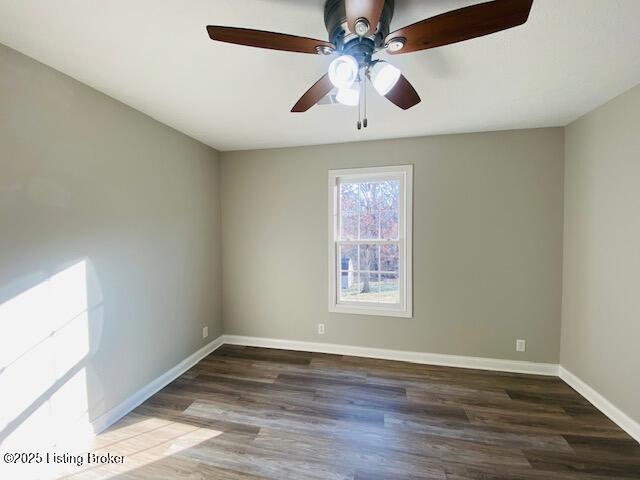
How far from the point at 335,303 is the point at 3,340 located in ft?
8.35

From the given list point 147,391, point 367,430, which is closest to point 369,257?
point 367,430

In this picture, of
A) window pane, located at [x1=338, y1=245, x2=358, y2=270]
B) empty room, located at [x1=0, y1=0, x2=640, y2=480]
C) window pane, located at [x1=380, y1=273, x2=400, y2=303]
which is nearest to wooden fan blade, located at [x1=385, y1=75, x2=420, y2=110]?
empty room, located at [x1=0, y1=0, x2=640, y2=480]

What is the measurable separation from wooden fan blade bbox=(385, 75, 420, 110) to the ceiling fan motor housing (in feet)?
0.86

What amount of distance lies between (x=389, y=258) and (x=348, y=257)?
1.53 feet

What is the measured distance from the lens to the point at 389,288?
3076mm

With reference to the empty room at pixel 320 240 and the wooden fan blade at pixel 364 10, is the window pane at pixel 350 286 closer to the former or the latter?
the empty room at pixel 320 240

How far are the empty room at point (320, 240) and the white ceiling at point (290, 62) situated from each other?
0.05ft

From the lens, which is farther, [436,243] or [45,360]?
[436,243]

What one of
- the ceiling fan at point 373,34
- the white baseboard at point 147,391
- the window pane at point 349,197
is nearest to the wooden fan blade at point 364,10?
the ceiling fan at point 373,34

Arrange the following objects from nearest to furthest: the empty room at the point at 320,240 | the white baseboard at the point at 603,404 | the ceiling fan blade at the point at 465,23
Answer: the ceiling fan blade at the point at 465,23, the empty room at the point at 320,240, the white baseboard at the point at 603,404

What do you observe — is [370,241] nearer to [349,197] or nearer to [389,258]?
[389,258]

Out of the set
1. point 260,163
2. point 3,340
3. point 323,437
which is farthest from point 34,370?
point 260,163

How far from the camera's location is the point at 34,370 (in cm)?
161

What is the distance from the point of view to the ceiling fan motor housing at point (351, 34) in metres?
1.14
